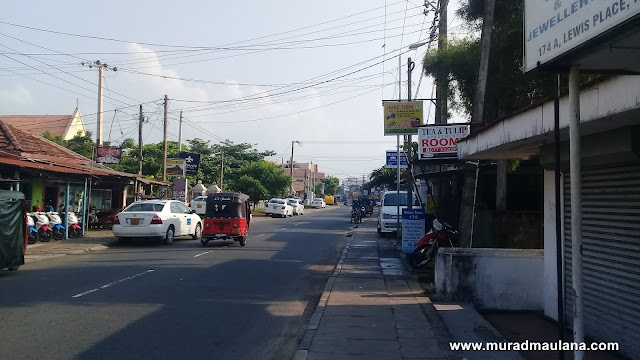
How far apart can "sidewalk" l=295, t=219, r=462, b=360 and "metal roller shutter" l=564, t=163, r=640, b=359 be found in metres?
1.92

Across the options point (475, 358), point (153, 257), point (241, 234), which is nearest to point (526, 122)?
point (475, 358)

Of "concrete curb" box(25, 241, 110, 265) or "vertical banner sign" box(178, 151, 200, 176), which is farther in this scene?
"vertical banner sign" box(178, 151, 200, 176)

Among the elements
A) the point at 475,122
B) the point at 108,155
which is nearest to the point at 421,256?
the point at 475,122

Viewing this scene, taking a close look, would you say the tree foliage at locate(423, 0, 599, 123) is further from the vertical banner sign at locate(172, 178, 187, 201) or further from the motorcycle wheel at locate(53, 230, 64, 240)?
the vertical banner sign at locate(172, 178, 187, 201)

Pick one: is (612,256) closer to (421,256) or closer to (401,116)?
(421,256)

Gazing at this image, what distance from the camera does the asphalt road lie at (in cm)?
623

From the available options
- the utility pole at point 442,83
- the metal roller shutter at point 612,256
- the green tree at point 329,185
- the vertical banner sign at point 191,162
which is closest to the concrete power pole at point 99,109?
the vertical banner sign at point 191,162


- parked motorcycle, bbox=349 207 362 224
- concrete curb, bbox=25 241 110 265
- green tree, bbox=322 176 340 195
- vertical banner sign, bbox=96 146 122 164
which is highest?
green tree, bbox=322 176 340 195

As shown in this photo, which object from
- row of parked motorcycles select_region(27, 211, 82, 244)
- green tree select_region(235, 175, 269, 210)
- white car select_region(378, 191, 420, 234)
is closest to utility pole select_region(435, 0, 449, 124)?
white car select_region(378, 191, 420, 234)

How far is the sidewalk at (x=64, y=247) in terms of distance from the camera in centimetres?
1481

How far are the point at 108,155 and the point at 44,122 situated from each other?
2712cm

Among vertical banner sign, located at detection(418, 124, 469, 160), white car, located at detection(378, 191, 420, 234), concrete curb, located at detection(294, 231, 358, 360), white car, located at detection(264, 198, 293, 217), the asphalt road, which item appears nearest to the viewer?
concrete curb, located at detection(294, 231, 358, 360)

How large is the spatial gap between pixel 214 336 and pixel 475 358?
3341mm

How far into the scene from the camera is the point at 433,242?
40.1 ft
